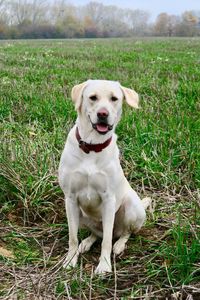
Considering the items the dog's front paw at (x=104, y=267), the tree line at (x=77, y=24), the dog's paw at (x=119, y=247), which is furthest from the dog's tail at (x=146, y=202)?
the tree line at (x=77, y=24)

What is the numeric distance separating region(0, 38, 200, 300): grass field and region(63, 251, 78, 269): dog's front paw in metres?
0.05

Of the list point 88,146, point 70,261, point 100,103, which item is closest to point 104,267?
point 70,261

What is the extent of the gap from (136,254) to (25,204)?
3.37 ft

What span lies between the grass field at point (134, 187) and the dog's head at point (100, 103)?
81 centimetres

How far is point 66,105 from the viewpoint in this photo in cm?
665

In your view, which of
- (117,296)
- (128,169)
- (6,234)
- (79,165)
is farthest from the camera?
(128,169)

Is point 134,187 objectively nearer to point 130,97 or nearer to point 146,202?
point 146,202

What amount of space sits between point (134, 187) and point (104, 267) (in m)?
1.40

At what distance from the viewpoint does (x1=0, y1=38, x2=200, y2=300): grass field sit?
313 cm

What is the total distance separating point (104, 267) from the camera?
11.3 feet

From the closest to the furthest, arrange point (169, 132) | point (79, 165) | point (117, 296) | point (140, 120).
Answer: point (117, 296), point (79, 165), point (169, 132), point (140, 120)

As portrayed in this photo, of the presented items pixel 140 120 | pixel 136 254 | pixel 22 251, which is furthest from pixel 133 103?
pixel 140 120

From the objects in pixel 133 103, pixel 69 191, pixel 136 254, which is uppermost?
pixel 133 103

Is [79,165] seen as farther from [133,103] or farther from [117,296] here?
[117,296]
